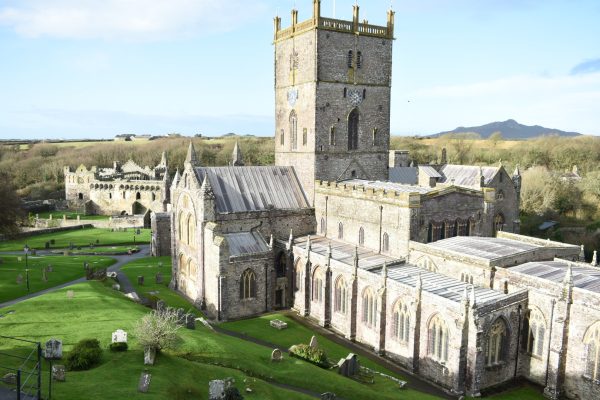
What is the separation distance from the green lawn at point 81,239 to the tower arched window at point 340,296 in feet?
145

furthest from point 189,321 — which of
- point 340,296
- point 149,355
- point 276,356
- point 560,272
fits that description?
point 560,272

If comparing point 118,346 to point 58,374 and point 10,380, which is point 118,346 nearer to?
point 58,374

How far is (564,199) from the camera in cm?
6931

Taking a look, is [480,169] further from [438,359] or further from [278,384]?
[278,384]

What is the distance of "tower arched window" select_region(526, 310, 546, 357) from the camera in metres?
29.4

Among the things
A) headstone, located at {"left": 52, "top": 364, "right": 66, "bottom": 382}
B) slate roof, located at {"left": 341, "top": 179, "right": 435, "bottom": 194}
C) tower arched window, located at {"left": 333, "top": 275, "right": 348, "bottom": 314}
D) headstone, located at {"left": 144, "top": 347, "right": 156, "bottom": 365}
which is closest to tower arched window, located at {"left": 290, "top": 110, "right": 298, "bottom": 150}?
slate roof, located at {"left": 341, "top": 179, "right": 435, "bottom": 194}

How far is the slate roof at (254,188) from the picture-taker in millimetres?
42969

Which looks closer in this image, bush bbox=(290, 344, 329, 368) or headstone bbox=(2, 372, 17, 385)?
headstone bbox=(2, 372, 17, 385)

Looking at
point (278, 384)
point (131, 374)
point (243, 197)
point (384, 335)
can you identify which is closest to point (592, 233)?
point (384, 335)

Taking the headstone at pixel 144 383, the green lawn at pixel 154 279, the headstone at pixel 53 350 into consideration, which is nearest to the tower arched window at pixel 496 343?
the headstone at pixel 144 383

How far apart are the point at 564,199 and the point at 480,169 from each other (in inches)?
744

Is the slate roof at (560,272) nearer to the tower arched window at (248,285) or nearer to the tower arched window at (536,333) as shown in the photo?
the tower arched window at (536,333)

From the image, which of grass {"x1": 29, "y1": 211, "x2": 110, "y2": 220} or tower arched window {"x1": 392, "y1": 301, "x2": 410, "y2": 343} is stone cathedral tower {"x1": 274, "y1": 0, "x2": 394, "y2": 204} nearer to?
tower arched window {"x1": 392, "y1": 301, "x2": 410, "y2": 343}

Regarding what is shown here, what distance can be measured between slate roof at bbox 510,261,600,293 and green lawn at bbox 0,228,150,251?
56.9 m
